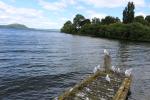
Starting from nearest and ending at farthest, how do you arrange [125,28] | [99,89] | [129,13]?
[99,89], [125,28], [129,13]

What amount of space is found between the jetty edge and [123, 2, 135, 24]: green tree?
392ft

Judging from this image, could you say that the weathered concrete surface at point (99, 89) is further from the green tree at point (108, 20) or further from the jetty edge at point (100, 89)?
the green tree at point (108, 20)

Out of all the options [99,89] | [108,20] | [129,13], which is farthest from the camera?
[108,20]

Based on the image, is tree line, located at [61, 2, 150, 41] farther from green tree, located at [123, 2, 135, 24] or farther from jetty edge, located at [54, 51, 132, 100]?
jetty edge, located at [54, 51, 132, 100]

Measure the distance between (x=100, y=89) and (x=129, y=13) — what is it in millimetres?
127782

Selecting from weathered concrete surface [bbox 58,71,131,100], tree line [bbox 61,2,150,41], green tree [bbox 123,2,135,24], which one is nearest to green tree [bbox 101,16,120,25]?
tree line [bbox 61,2,150,41]

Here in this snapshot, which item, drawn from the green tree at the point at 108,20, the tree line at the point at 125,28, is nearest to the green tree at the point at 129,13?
the tree line at the point at 125,28

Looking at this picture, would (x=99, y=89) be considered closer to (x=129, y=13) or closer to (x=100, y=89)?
(x=100, y=89)

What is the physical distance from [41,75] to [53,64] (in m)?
8.26

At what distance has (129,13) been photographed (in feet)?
471

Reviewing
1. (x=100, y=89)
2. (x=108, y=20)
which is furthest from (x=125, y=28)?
(x=100, y=89)

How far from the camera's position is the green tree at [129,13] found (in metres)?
141

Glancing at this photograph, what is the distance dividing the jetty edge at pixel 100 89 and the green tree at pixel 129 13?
11946 centimetres

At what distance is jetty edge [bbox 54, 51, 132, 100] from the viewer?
1897 cm
